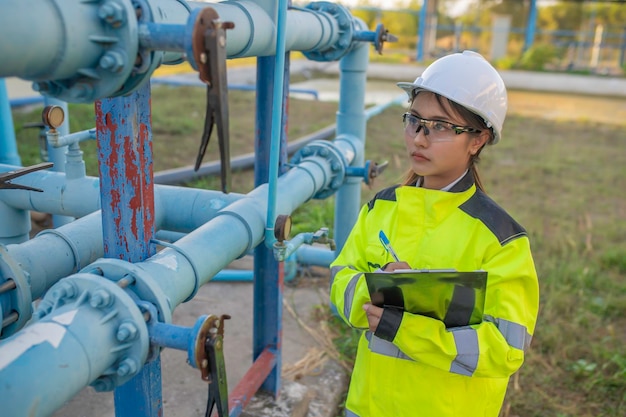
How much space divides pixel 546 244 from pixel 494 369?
2.89 meters

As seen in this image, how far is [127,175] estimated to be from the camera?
3.76 ft

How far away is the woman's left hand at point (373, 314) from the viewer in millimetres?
1360

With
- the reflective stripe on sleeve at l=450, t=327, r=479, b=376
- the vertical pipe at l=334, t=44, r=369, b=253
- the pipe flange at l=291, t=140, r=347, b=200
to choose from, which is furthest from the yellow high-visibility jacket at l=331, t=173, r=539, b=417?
the vertical pipe at l=334, t=44, r=369, b=253

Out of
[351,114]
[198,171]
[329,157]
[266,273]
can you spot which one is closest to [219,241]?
[266,273]

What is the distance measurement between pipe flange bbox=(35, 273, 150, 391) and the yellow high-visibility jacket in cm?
54

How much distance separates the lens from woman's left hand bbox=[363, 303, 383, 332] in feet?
4.46

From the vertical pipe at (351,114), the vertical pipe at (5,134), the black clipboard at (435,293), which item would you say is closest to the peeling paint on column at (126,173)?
the black clipboard at (435,293)

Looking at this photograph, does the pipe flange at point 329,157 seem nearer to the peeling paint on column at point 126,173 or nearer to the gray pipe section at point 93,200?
the gray pipe section at point 93,200

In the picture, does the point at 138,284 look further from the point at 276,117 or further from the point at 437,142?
the point at 437,142

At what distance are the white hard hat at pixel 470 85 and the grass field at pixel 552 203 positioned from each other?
144cm

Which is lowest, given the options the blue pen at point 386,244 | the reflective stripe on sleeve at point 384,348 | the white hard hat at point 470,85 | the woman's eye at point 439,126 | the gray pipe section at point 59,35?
the reflective stripe on sleeve at point 384,348

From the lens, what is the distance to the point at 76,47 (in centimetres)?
88

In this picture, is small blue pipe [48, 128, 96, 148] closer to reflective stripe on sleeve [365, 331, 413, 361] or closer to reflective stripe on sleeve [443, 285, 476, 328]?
reflective stripe on sleeve [365, 331, 413, 361]

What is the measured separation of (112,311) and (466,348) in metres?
0.72
